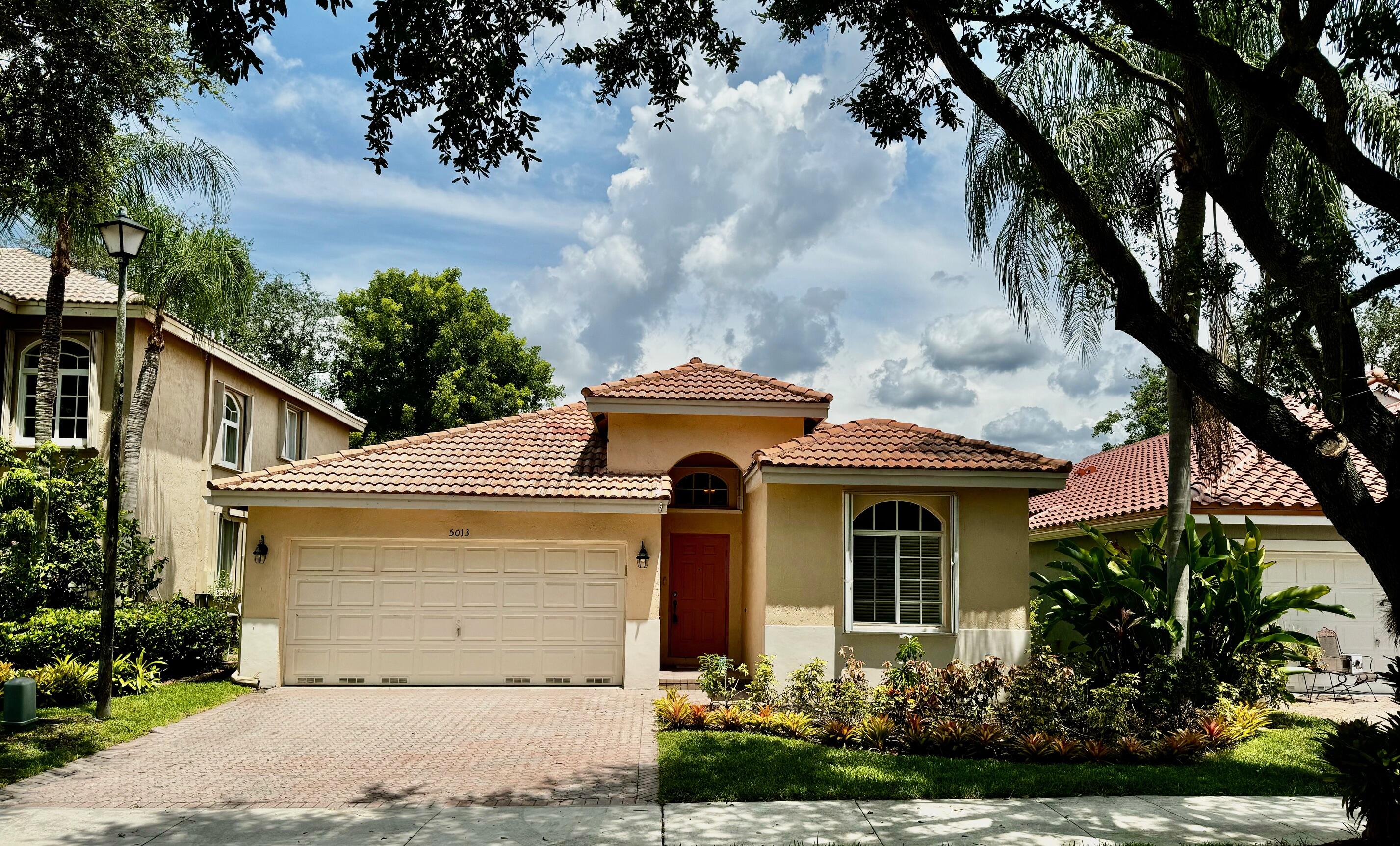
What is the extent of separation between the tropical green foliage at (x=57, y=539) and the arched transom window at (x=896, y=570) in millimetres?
11216

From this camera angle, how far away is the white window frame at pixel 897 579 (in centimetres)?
1358

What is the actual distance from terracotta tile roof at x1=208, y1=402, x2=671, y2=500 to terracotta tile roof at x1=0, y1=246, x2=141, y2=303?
196 inches

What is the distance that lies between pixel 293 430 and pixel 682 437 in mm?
13250

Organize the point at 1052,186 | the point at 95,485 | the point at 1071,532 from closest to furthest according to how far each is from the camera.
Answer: the point at 1052,186
the point at 95,485
the point at 1071,532

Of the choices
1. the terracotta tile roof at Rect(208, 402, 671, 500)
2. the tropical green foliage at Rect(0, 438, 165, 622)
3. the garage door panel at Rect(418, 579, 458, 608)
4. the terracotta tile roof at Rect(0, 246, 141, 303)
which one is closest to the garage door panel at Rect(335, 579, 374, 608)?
the garage door panel at Rect(418, 579, 458, 608)

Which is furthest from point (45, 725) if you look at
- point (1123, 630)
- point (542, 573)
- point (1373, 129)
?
point (1373, 129)

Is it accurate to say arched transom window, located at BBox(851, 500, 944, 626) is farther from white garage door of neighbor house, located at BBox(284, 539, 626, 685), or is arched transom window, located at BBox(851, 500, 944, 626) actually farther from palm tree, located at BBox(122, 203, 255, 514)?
palm tree, located at BBox(122, 203, 255, 514)

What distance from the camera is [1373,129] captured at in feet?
34.5

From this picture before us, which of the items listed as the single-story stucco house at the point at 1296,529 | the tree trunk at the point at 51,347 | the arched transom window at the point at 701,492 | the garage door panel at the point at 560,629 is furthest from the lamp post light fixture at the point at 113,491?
the single-story stucco house at the point at 1296,529

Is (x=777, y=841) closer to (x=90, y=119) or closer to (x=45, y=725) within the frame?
(x=45, y=725)

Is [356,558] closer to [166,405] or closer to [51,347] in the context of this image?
[51,347]

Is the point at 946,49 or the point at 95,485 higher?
the point at 946,49

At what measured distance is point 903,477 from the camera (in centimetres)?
1366

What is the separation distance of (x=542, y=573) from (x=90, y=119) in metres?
8.08
